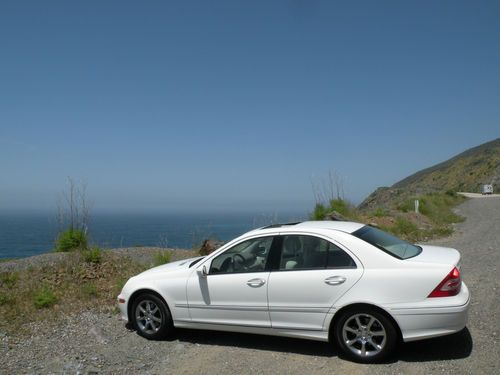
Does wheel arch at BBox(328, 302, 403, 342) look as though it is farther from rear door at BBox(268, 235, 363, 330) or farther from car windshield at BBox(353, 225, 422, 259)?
car windshield at BBox(353, 225, 422, 259)

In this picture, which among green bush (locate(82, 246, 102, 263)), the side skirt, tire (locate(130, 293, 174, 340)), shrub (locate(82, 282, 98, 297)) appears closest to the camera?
the side skirt

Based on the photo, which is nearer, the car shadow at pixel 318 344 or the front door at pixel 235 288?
the car shadow at pixel 318 344

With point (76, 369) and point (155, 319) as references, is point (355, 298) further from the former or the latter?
point (76, 369)

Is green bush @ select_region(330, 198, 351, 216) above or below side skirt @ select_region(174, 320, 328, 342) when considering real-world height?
above

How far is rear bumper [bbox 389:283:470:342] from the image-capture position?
446cm

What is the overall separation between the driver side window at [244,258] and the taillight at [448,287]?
1899mm

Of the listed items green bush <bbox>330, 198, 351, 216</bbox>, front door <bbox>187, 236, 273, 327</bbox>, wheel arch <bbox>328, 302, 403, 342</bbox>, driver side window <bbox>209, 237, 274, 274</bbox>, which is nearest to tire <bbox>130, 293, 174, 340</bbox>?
front door <bbox>187, 236, 273, 327</bbox>

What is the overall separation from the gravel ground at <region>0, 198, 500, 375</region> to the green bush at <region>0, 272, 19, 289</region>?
2.00 m

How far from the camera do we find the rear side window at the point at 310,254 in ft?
16.3

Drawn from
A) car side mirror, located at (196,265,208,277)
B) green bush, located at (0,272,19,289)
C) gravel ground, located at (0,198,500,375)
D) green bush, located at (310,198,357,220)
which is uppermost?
green bush, located at (310,198,357,220)

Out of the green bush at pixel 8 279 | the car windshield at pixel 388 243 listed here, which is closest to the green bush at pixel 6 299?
the green bush at pixel 8 279

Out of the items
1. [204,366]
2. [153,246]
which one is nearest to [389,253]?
[204,366]

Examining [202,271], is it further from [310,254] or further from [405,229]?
[405,229]

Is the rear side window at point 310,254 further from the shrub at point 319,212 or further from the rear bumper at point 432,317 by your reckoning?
the shrub at point 319,212
